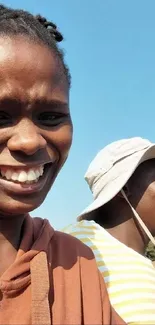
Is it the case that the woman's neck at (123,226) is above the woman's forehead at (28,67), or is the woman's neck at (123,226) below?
below

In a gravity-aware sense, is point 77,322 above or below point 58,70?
below

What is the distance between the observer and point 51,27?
1.71 metres

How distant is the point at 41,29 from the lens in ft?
5.28

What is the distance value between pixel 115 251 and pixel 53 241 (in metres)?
0.57

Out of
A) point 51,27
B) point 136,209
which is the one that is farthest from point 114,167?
point 51,27

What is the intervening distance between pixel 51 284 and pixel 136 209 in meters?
1.17

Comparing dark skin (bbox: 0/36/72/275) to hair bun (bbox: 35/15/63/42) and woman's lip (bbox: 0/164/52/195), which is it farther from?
hair bun (bbox: 35/15/63/42)

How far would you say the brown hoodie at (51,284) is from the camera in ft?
4.91

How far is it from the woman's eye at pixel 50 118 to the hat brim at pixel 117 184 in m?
1.08

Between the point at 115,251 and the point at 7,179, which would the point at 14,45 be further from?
the point at 115,251

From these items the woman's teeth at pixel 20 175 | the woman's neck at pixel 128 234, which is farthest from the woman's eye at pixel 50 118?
the woman's neck at pixel 128 234

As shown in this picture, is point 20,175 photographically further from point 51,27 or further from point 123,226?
point 123,226

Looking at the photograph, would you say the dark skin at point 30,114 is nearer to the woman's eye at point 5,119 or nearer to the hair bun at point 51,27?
the woman's eye at point 5,119

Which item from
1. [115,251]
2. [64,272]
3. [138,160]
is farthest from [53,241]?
[138,160]
